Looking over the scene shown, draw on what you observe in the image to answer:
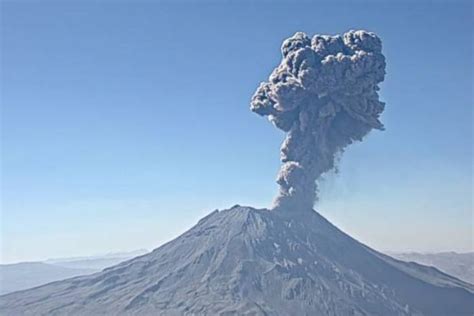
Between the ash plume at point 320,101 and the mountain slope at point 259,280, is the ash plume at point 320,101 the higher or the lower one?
the higher one

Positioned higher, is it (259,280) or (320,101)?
(320,101)

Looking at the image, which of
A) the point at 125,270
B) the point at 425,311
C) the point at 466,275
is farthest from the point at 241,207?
the point at 466,275

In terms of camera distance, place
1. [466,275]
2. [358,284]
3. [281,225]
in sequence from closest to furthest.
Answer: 1. [358,284]
2. [281,225]
3. [466,275]

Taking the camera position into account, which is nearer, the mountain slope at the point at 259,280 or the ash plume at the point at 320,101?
the mountain slope at the point at 259,280

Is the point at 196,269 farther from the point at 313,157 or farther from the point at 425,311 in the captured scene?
the point at 425,311
